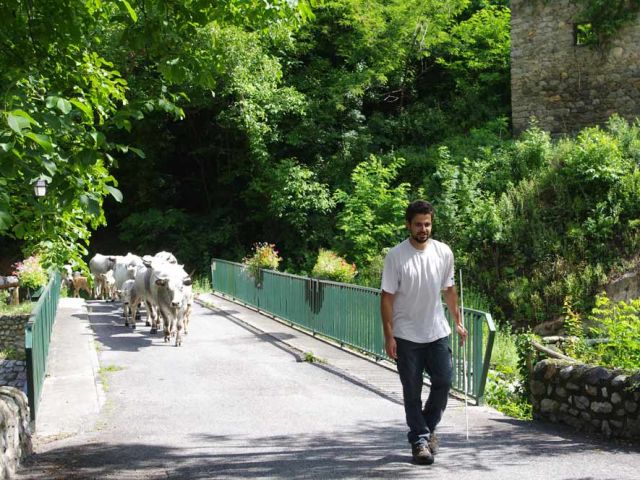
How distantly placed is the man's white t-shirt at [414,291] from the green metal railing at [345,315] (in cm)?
259

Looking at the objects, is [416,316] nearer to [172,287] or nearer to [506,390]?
[506,390]

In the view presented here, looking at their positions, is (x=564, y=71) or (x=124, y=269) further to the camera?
(x=564, y=71)

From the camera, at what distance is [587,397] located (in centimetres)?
778

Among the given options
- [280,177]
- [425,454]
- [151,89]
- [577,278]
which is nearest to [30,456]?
[425,454]

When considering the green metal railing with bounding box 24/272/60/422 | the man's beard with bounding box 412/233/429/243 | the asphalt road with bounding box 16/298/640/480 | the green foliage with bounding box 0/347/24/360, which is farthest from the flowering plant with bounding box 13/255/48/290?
the man's beard with bounding box 412/233/429/243

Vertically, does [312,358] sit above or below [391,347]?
below

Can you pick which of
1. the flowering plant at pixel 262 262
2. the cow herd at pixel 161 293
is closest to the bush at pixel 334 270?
the cow herd at pixel 161 293

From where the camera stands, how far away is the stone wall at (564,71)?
24750 millimetres

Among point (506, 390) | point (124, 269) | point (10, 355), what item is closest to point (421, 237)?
point (506, 390)

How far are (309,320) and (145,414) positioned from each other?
7.36 metres

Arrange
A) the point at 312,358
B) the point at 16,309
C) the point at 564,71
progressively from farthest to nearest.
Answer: the point at 16,309 → the point at 564,71 → the point at 312,358

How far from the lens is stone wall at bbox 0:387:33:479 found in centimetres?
603

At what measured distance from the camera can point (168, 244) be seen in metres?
33.8

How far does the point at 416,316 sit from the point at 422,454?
3.42ft
